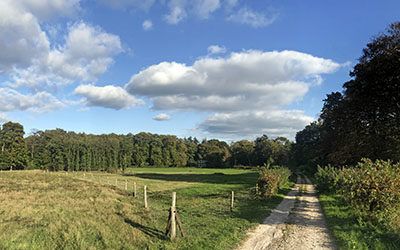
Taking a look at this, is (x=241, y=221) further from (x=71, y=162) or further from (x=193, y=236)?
(x=71, y=162)

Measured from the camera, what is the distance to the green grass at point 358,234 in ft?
49.4

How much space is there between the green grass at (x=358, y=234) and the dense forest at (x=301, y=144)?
17.9 m

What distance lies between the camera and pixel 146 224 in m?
20.6

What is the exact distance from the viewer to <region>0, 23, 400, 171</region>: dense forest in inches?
1470

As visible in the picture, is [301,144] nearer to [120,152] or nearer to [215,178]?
[215,178]

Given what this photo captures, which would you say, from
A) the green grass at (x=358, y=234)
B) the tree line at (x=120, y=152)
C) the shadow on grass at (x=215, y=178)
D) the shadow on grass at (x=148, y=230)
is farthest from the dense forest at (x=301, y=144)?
the shadow on grass at (x=148, y=230)

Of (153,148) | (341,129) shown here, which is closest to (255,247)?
(341,129)

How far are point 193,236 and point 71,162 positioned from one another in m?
134

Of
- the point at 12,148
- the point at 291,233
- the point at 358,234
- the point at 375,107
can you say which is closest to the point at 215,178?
the point at 375,107

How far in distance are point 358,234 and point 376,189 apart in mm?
4038

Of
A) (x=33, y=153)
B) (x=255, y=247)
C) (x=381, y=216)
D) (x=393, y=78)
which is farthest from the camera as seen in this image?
(x=33, y=153)

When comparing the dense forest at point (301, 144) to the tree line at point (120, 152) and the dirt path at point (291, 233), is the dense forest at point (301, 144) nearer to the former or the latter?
the tree line at point (120, 152)

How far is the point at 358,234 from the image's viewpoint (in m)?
17.0

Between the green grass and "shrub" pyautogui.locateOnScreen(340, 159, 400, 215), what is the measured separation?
3.18 ft
